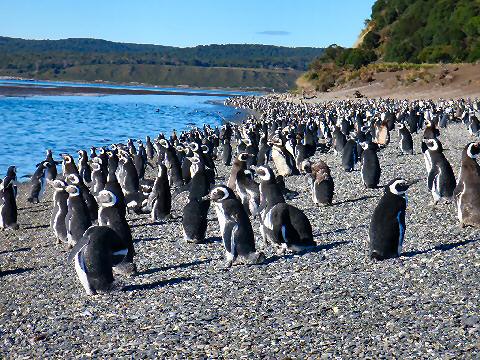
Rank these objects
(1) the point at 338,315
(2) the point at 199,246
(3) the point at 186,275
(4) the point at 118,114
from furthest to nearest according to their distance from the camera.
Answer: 1. (4) the point at 118,114
2. (2) the point at 199,246
3. (3) the point at 186,275
4. (1) the point at 338,315

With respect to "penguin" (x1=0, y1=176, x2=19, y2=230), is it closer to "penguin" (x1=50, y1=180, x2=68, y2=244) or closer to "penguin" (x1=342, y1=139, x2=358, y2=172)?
"penguin" (x1=50, y1=180, x2=68, y2=244)

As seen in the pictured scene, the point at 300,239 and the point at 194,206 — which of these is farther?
the point at 194,206

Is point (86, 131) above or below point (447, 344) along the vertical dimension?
below

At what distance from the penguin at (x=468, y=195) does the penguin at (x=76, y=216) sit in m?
4.94

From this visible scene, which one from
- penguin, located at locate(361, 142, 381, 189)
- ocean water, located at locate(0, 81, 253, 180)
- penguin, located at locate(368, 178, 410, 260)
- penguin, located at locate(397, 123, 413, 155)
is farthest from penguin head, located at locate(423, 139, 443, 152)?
ocean water, located at locate(0, 81, 253, 180)

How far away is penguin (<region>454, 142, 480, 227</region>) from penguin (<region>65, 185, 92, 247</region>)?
4.94 metres

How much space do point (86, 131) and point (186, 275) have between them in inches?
1291

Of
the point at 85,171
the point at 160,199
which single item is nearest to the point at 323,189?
the point at 160,199

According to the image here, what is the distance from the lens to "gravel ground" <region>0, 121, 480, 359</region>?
5703 millimetres

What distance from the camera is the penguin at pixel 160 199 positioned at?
39.7 ft

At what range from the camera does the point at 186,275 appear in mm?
8234

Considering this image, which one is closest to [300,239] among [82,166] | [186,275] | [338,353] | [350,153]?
[186,275]

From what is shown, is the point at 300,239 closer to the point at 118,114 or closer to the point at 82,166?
the point at 82,166

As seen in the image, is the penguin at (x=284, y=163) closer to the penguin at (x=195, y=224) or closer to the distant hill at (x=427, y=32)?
the penguin at (x=195, y=224)
